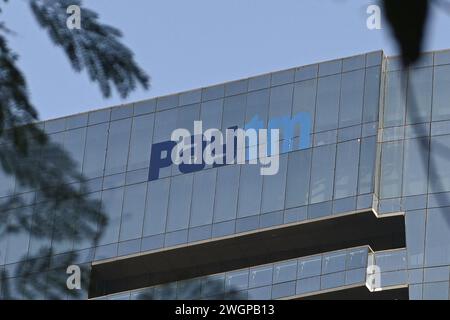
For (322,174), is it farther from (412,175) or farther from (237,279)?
(237,279)

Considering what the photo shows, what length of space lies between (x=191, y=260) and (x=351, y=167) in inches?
334

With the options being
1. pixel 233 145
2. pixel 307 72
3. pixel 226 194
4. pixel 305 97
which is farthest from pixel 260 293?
pixel 307 72

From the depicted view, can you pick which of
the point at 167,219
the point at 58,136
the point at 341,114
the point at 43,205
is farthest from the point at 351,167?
the point at 43,205

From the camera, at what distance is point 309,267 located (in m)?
53.9

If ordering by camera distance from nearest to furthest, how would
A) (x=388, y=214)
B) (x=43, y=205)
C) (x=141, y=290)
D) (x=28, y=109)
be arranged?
(x=28, y=109) → (x=43, y=205) → (x=388, y=214) → (x=141, y=290)

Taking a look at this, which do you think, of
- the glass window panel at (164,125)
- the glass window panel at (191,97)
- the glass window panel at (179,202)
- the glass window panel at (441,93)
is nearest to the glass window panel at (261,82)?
the glass window panel at (191,97)

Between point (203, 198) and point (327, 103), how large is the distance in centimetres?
627

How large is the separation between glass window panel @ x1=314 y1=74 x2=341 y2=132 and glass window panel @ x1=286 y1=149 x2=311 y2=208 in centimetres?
123

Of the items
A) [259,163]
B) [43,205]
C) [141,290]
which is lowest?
[43,205]

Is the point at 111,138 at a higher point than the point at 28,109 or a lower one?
higher

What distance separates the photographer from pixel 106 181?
58.2 m

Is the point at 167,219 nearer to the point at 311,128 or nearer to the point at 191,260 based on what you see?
the point at 191,260

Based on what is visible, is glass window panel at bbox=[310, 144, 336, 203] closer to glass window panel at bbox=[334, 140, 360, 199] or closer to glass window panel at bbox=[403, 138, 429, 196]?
glass window panel at bbox=[334, 140, 360, 199]

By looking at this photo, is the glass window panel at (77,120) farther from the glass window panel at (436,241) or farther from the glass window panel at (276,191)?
the glass window panel at (436,241)
